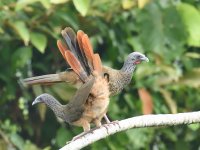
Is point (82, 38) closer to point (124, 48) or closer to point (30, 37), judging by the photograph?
point (30, 37)

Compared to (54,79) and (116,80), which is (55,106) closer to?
(54,79)

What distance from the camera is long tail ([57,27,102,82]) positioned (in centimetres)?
266

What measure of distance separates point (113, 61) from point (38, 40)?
19.2 inches

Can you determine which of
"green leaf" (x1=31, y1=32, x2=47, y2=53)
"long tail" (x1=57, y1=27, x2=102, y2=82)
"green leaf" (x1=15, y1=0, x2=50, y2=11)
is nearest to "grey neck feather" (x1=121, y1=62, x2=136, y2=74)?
"long tail" (x1=57, y1=27, x2=102, y2=82)

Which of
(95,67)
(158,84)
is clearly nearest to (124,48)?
(158,84)

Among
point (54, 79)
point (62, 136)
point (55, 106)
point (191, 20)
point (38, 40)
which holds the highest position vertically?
point (54, 79)

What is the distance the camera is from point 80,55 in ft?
8.89

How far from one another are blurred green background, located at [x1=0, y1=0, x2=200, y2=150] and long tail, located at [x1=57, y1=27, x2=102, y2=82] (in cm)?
131

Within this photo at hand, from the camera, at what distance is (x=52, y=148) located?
4324 mm

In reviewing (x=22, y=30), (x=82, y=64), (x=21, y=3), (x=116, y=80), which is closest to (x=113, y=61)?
(x=22, y=30)

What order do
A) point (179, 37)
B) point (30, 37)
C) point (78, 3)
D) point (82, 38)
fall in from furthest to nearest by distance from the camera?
point (179, 37), point (30, 37), point (78, 3), point (82, 38)

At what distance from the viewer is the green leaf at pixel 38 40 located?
12.9 ft

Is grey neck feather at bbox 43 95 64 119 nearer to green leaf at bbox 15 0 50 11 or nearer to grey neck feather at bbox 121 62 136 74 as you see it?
grey neck feather at bbox 121 62 136 74

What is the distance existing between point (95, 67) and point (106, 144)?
1.45m
